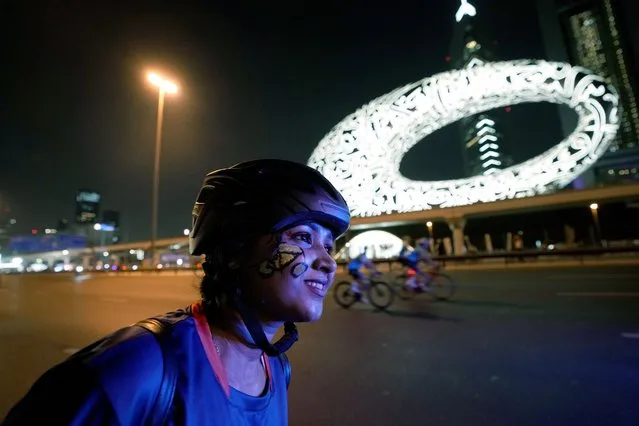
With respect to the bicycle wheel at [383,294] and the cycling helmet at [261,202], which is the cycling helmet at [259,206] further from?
the bicycle wheel at [383,294]

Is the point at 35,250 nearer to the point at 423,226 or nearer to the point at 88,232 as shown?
the point at 88,232

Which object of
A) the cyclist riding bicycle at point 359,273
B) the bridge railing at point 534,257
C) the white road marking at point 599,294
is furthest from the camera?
the bridge railing at point 534,257

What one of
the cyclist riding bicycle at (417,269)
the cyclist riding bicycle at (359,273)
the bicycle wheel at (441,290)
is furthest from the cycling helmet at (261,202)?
the bicycle wheel at (441,290)

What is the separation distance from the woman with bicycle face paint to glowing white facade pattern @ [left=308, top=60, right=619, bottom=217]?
36424 millimetres

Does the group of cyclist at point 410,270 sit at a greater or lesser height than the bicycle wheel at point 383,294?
greater

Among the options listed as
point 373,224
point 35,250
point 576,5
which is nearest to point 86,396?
point 373,224

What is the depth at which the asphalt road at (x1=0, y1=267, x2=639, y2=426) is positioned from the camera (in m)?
3.29

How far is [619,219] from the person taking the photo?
47.3 m

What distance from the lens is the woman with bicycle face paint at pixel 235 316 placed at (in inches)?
34.7

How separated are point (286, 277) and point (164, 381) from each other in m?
0.48

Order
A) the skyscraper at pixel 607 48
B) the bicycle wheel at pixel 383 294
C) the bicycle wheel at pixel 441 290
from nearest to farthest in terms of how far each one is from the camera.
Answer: the bicycle wheel at pixel 383 294
the bicycle wheel at pixel 441 290
the skyscraper at pixel 607 48

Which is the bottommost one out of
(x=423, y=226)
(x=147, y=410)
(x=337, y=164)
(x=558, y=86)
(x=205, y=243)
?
(x=147, y=410)

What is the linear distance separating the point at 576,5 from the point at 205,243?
149668 millimetres

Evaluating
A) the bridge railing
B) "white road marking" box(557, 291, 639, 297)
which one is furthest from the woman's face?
the bridge railing
